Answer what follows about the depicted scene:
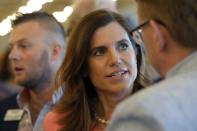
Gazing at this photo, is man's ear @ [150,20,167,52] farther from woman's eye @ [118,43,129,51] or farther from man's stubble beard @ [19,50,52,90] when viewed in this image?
man's stubble beard @ [19,50,52,90]

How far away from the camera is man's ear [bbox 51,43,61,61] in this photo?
98.7 inches

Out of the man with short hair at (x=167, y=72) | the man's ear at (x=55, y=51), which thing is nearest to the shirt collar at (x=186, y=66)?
the man with short hair at (x=167, y=72)

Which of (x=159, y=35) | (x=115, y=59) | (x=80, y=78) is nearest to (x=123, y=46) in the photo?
(x=115, y=59)

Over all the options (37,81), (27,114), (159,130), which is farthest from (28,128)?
(159,130)

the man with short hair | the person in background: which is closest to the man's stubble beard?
the person in background

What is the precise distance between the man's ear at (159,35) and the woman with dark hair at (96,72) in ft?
2.16

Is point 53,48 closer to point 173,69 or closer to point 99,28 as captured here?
point 99,28

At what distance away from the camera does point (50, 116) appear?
1.98 metres

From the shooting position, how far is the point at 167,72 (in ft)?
3.51

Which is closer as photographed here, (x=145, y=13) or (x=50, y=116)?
(x=145, y=13)

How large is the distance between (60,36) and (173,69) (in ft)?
5.35

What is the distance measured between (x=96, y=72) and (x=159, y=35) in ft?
2.43

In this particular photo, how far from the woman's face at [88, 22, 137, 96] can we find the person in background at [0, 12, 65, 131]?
1.98 feet

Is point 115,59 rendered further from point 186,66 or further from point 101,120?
point 186,66
